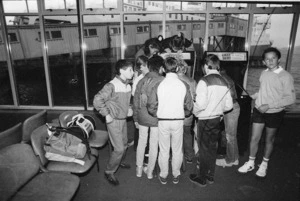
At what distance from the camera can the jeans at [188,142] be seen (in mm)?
3332

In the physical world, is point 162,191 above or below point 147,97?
below

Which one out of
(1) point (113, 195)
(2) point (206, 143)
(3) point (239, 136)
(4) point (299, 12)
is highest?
(4) point (299, 12)

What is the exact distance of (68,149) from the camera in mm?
2531

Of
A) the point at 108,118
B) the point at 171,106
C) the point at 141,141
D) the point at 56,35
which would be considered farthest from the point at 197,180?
the point at 56,35

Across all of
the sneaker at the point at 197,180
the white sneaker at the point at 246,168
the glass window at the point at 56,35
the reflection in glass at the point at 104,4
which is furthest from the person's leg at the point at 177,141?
the glass window at the point at 56,35

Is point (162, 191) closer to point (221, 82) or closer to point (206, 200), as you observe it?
point (206, 200)

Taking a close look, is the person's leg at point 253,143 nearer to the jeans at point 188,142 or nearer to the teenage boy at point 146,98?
the jeans at point 188,142

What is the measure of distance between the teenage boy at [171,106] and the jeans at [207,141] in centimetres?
29

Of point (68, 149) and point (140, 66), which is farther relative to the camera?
point (140, 66)

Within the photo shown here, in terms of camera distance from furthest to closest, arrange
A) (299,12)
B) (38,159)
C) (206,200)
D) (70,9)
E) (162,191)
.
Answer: (70,9), (299,12), (162,191), (206,200), (38,159)

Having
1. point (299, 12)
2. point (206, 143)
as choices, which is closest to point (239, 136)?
point (206, 143)

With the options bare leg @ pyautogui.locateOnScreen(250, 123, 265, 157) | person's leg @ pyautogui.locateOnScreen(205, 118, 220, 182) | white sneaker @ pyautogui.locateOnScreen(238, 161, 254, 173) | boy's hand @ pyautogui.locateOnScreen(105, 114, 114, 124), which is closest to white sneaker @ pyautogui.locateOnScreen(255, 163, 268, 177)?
white sneaker @ pyautogui.locateOnScreen(238, 161, 254, 173)

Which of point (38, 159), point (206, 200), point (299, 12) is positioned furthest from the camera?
point (299, 12)

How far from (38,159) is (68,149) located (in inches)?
13.3
